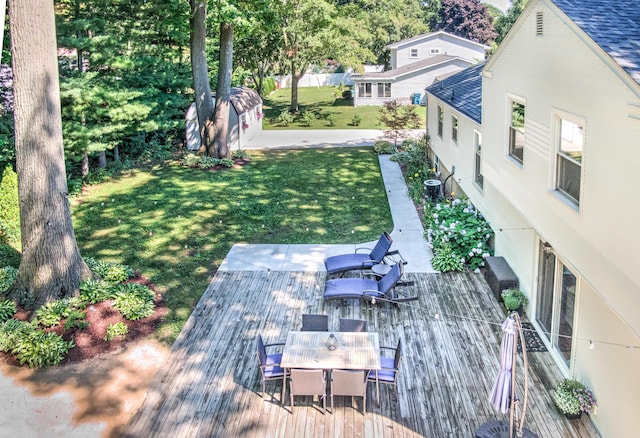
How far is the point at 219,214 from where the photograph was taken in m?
18.8

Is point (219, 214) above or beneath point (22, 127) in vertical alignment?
beneath

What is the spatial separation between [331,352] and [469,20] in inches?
3065

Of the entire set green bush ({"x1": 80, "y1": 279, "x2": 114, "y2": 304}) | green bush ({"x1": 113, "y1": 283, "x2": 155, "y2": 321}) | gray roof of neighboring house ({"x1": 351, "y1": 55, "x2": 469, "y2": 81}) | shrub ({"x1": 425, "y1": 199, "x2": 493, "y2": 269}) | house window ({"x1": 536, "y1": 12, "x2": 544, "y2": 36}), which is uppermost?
gray roof of neighboring house ({"x1": 351, "y1": 55, "x2": 469, "y2": 81})

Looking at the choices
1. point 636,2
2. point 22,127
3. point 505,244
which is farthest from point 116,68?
point 636,2

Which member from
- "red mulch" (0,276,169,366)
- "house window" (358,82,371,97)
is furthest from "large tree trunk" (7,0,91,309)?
"house window" (358,82,371,97)

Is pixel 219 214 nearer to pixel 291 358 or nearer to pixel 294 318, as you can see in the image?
pixel 294 318

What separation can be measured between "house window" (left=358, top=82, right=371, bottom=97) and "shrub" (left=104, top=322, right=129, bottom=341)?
38.9 meters

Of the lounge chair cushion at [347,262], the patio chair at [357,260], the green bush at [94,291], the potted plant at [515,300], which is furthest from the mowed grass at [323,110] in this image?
the green bush at [94,291]

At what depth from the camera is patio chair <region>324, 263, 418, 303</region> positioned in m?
12.1

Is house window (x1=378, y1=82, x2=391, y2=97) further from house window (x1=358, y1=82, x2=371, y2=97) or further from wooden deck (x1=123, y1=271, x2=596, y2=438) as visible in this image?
wooden deck (x1=123, y1=271, x2=596, y2=438)

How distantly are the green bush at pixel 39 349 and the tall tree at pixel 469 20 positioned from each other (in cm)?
7553

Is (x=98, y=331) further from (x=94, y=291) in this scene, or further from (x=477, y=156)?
(x=477, y=156)

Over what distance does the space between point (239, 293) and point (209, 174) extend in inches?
470

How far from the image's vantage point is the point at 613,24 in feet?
25.0
